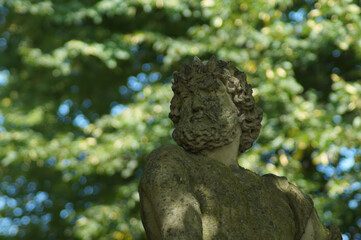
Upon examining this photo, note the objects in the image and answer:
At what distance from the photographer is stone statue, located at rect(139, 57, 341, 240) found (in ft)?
10.4

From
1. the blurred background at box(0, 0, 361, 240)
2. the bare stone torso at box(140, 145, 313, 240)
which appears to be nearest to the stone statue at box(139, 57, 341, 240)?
the bare stone torso at box(140, 145, 313, 240)

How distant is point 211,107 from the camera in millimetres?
3645

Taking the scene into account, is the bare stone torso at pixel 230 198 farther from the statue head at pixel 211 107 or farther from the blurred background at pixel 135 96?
the blurred background at pixel 135 96

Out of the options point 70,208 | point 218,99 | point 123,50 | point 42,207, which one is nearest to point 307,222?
point 218,99

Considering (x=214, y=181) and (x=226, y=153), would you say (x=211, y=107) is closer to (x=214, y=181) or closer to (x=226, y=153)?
(x=226, y=153)

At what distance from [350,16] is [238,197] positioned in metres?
5.68

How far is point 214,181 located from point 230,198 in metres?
0.12

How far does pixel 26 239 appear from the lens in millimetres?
10680

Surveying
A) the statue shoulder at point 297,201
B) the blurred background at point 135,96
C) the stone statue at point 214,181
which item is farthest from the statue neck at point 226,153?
the blurred background at point 135,96

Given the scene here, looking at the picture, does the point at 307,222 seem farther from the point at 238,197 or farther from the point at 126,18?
the point at 126,18

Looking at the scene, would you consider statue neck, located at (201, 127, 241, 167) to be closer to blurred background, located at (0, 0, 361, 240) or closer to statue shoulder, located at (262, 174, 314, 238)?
statue shoulder, located at (262, 174, 314, 238)

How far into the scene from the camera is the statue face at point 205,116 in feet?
11.7

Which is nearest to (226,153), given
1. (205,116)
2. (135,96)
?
(205,116)

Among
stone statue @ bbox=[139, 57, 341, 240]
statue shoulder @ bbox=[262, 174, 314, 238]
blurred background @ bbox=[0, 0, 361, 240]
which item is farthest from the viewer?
A: blurred background @ bbox=[0, 0, 361, 240]
